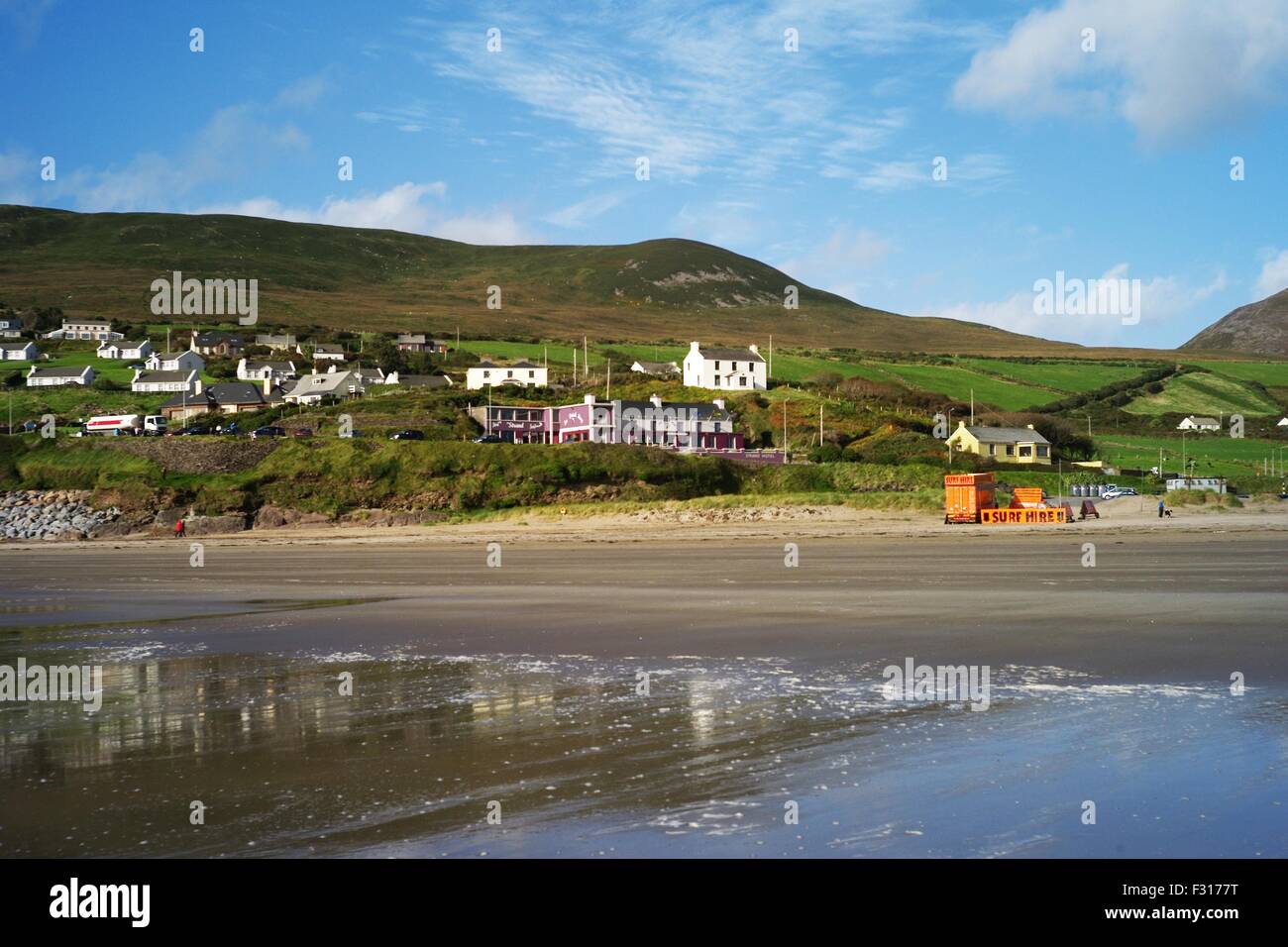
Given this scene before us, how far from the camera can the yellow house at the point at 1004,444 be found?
72.9 m

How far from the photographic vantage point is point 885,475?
55938mm

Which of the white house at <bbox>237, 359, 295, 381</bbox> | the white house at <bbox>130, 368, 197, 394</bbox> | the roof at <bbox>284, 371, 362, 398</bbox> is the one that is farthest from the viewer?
the white house at <bbox>237, 359, 295, 381</bbox>

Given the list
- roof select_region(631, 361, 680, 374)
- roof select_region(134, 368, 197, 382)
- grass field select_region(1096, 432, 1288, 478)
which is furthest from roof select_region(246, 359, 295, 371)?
grass field select_region(1096, 432, 1288, 478)

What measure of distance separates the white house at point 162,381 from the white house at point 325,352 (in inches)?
901

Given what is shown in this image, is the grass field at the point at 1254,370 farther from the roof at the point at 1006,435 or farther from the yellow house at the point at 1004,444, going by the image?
the yellow house at the point at 1004,444

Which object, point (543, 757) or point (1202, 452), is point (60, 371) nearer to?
point (1202, 452)

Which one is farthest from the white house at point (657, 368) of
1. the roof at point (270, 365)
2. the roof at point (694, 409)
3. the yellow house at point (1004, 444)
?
the yellow house at point (1004, 444)

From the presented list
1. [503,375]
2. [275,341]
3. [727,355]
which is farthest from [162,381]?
[727,355]

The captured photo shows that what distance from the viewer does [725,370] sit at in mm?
95500

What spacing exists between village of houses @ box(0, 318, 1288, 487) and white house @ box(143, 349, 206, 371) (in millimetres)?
149

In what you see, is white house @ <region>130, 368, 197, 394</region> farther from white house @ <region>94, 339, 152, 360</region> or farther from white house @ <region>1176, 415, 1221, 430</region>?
white house @ <region>1176, 415, 1221, 430</region>

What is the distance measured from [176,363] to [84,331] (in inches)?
1931

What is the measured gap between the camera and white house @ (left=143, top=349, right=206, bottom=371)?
341 feet
